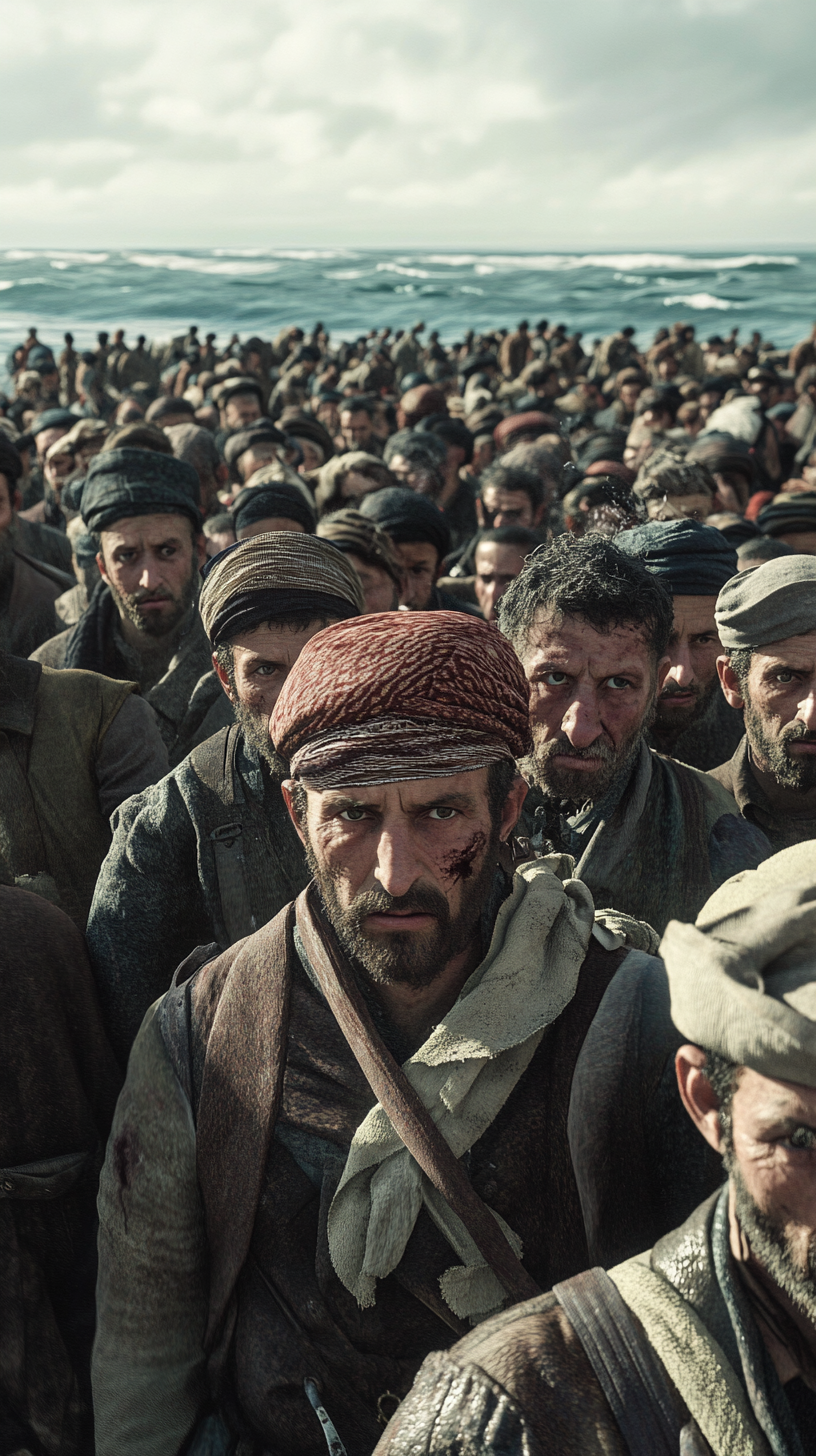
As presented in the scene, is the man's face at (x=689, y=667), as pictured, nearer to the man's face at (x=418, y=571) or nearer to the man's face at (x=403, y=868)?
the man's face at (x=418, y=571)

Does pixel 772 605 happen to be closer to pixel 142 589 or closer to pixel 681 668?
pixel 681 668

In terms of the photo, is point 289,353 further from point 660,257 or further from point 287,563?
point 660,257

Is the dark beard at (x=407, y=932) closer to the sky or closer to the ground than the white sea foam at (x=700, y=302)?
closer to the ground

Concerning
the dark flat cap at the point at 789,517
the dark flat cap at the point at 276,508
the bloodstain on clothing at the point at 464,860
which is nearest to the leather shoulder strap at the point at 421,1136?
the bloodstain on clothing at the point at 464,860

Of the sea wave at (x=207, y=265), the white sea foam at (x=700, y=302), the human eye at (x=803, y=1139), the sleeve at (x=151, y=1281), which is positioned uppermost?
the sea wave at (x=207, y=265)

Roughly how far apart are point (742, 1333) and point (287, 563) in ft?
7.09

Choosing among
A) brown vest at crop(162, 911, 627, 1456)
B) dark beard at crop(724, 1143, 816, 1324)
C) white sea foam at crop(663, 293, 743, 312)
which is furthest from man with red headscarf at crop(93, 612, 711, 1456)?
white sea foam at crop(663, 293, 743, 312)

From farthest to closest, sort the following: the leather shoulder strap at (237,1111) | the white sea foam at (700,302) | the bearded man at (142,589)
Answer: the white sea foam at (700,302) < the bearded man at (142,589) < the leather shoulder strap at (237,1111)

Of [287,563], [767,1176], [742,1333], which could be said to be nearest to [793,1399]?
[742,1333]

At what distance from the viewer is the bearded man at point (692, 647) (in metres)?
3.75

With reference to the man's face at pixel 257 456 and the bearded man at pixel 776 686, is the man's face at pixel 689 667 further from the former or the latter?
the man's face at pixel 257 456

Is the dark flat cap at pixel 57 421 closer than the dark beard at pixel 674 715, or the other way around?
the dark beard at pixel 674 715

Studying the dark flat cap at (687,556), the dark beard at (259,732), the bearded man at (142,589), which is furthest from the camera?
the bearded man at (142,589)

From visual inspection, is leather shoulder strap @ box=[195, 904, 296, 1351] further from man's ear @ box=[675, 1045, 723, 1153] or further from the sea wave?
the sea wave
